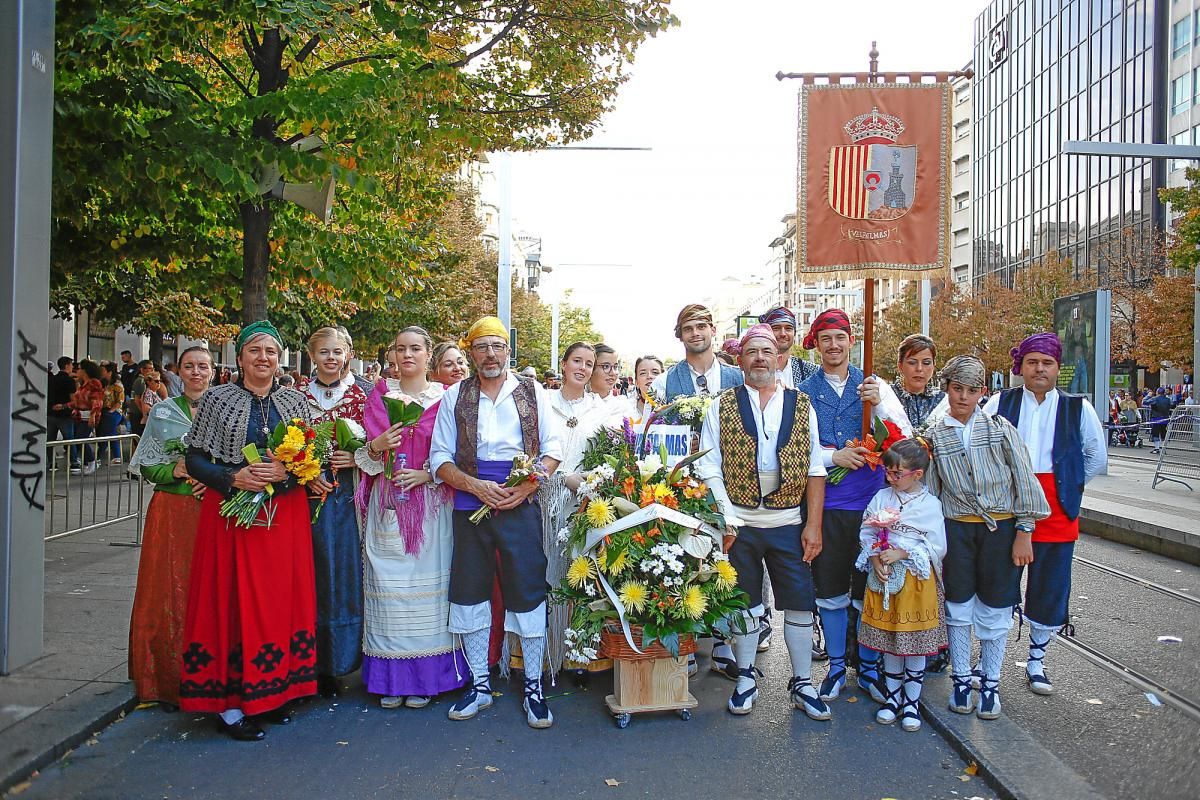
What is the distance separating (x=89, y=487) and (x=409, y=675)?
21.1 ft

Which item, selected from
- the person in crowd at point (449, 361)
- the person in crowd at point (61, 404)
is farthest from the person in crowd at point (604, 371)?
the person in crowd at point (61, 404)

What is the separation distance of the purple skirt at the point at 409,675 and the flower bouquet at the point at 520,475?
912 millimetres

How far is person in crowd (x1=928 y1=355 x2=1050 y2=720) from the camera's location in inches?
202

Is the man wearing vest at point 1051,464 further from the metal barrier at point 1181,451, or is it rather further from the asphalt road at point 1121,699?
the metal barrier at point 1181,451

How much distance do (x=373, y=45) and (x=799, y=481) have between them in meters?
8.30

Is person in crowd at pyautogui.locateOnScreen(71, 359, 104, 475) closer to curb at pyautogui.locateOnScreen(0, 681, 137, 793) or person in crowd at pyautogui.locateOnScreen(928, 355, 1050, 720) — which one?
curb at pyautogui.locateOnScreen(0, 681, 137, 793)

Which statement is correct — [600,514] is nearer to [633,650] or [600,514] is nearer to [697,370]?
[633,650]

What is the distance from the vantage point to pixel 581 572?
5.02 metres

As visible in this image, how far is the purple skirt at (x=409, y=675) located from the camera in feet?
17.5

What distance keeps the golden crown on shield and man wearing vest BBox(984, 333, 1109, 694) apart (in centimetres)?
194

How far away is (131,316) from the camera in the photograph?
66.6 ft

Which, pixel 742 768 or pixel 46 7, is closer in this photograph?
pixel 742 768

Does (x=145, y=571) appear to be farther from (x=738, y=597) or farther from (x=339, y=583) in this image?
(x=738, y=597)

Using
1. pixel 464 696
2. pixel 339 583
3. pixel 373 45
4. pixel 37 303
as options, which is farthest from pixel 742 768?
pixel 373 45
